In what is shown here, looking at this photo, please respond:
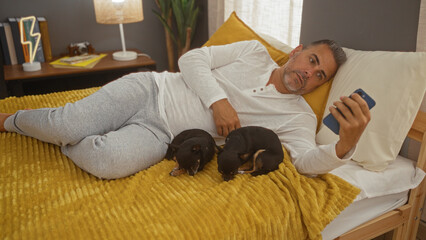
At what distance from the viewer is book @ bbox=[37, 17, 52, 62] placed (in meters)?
2.35

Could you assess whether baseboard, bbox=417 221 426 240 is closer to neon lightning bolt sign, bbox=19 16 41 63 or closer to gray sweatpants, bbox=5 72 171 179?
gray sweatpants, bbox=5 72 171 179

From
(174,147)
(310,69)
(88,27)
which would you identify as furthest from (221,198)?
(88,27)

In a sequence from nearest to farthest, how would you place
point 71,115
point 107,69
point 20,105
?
point 71,115, point 20,105, point 107,69

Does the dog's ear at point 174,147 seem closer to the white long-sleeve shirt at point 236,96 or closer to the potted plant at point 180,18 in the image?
the white long-sleeve shirt at point 236,96

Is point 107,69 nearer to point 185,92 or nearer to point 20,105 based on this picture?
point 20,105

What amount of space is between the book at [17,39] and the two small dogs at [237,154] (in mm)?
1817

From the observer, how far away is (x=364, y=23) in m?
1.37

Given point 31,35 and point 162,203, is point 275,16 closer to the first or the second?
point 162,203

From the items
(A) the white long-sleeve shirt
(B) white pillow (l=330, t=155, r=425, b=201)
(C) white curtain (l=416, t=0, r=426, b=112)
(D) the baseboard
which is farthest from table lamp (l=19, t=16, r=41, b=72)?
(D) the baseboard

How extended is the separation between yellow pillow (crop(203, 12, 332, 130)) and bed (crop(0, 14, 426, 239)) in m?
0.06

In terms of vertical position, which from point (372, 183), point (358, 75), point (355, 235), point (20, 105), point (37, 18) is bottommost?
point (355, 235)

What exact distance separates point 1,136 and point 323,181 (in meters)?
1.26

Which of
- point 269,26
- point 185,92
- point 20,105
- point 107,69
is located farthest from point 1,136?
point 269,26

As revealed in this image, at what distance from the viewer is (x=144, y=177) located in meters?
1.08
